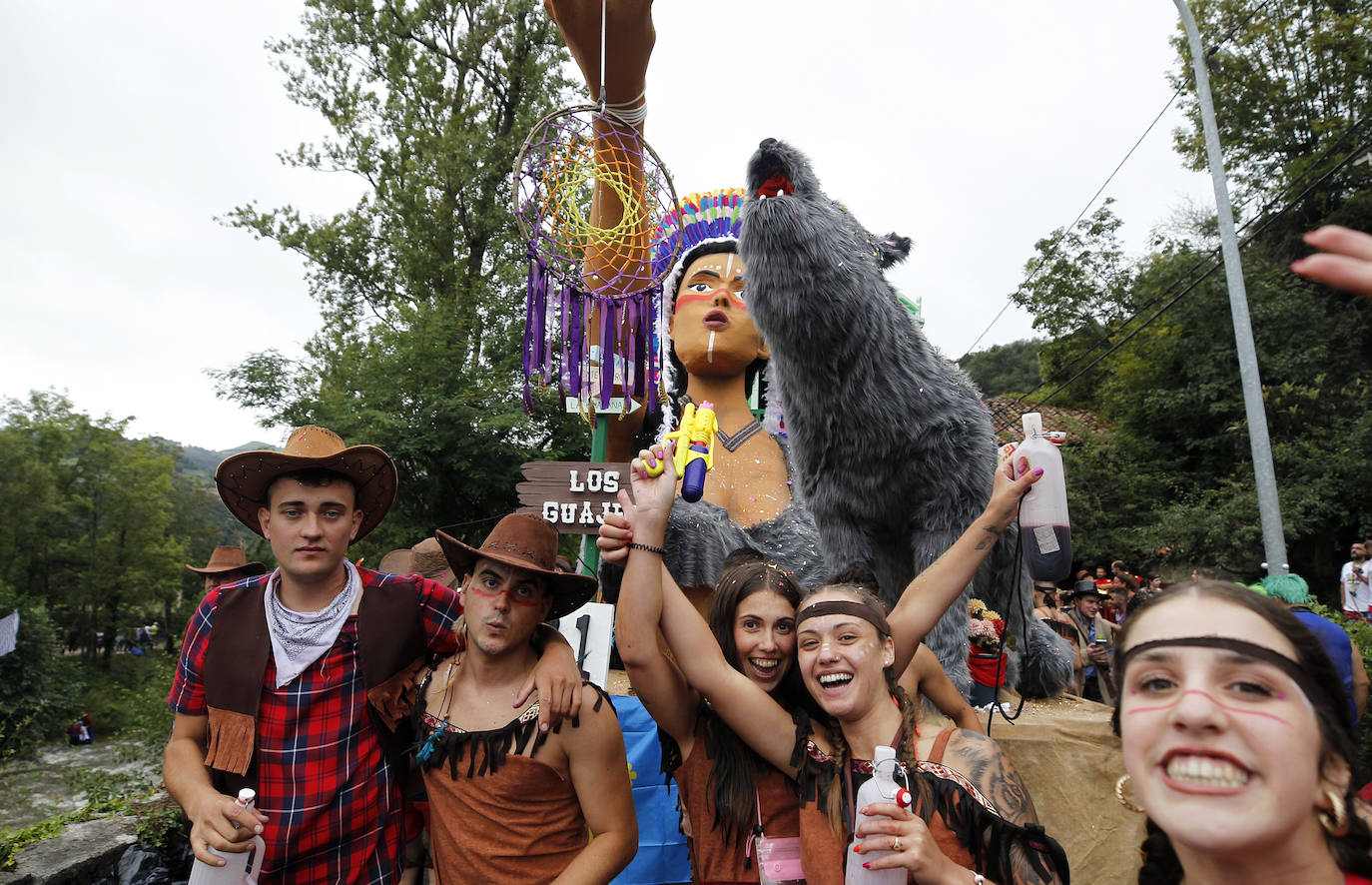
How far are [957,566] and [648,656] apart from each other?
0.81m

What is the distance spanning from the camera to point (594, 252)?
448 centimetres

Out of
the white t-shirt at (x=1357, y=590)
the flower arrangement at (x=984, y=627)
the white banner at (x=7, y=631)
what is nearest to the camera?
the flower arrangement at (x=984, y=627)

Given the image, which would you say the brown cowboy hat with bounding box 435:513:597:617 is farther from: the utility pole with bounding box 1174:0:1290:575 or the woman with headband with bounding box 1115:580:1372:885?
the utility pole with bounding box 1174:0:1290:575

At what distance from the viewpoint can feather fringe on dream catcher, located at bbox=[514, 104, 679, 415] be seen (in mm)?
4223

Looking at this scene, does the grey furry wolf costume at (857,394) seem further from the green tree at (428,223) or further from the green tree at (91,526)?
the green tree at (91,526)

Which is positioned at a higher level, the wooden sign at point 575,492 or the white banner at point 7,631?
the wooden sign at point 575,492

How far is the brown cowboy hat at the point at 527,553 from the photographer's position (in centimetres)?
204

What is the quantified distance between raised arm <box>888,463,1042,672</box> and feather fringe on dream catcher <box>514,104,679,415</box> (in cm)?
281

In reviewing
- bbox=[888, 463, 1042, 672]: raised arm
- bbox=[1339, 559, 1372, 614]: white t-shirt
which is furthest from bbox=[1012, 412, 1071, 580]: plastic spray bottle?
bbox=[1339, 559, 1372, 614]: white t-shirt

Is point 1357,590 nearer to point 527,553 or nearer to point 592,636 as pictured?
point 592,636

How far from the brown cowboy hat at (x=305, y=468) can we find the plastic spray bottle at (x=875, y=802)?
1.40 metres

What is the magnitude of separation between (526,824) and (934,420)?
6.63 feet

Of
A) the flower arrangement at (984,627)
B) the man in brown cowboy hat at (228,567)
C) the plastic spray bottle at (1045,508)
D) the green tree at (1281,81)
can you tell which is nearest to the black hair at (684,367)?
the flower arrangement at (984,627)

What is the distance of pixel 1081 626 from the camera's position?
762 centimetres
